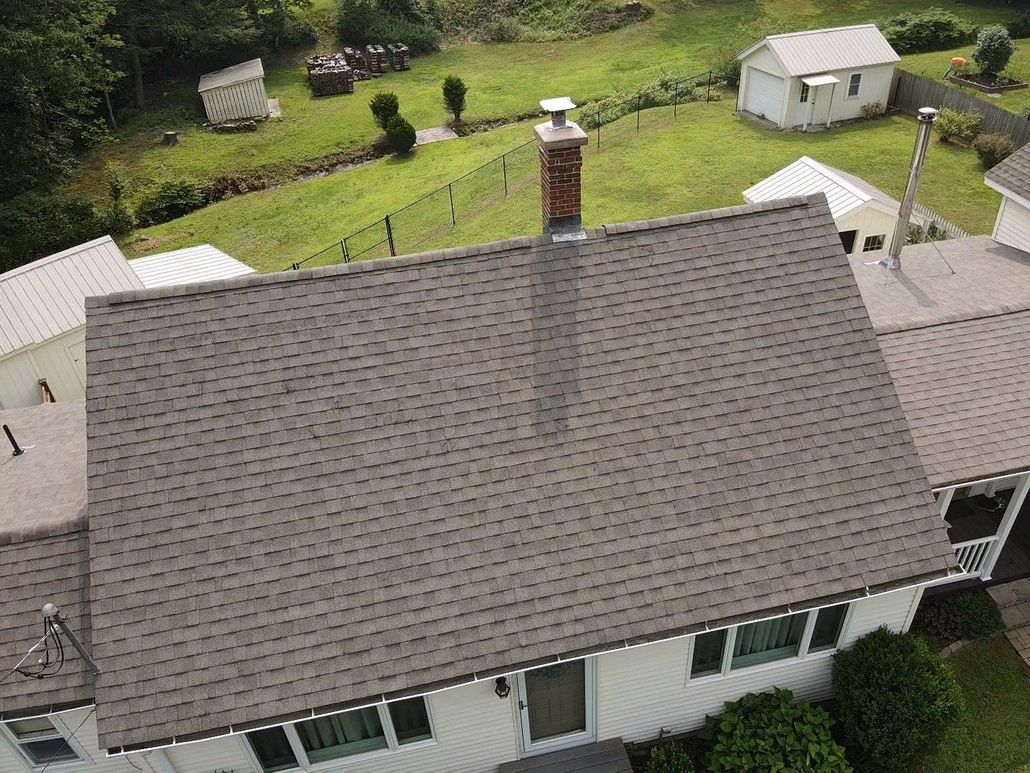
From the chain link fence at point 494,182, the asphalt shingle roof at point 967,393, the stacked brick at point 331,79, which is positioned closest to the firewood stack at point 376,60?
the stacked brick at point 331,79

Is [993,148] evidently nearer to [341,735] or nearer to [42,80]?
[341,735]

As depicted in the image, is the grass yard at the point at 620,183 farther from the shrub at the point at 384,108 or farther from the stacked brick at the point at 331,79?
the stacked brick at the point at 331,79

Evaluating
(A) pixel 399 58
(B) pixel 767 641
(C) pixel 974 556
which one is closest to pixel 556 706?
(B) pixel 767 641

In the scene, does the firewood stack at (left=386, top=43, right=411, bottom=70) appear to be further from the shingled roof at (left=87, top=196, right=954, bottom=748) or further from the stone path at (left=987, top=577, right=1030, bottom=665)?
the stone path at (left=987, top=577, right=1030, bottom=665)

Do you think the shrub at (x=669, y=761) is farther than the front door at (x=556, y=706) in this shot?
Yes

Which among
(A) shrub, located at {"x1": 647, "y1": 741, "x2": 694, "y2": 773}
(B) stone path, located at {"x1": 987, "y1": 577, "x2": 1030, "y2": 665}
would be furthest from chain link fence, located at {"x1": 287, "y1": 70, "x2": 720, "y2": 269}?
(B) stone path, located at {"x1": 987, "y1": 577, "x2": 1030, "y2": 665}

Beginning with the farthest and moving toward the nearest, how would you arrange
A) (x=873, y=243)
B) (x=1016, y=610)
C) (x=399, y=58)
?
(x=399, y=58)
(x=873, y=243)
(x=1016, y=610)

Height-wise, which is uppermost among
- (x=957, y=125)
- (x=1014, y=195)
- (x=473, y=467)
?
(x=1014, y=195)
